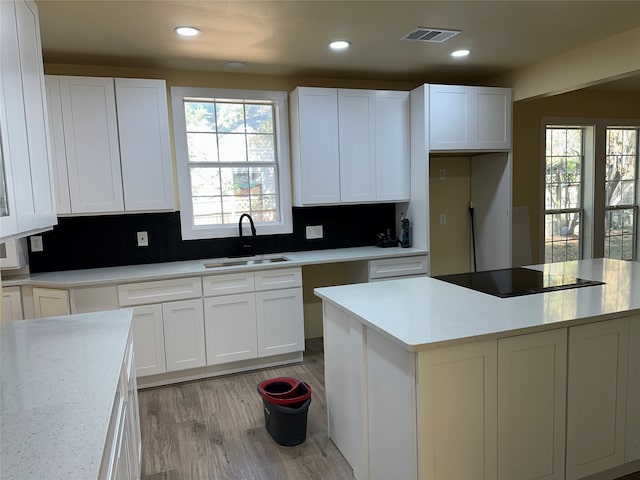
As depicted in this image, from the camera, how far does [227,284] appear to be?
3.46 m

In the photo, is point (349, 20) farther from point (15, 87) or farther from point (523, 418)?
point (523, 418)

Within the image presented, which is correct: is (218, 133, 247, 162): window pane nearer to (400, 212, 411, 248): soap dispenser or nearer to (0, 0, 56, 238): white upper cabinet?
(400, 212, 411, 248): soap dispenser

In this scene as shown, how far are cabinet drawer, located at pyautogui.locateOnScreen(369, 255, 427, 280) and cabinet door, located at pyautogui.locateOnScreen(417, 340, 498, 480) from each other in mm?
2102

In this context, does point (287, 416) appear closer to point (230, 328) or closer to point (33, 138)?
point (230, 328)

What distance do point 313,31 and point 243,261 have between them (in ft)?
6.31

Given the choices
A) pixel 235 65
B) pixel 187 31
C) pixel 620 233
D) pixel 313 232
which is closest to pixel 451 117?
pixel 313 232

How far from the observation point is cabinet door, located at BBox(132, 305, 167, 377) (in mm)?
3240

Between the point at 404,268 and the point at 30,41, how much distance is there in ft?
10.00

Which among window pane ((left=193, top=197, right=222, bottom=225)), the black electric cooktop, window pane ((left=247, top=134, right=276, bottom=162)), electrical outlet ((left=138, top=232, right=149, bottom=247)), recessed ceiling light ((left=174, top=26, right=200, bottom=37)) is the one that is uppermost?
recessed ceiling light ((left=174, top=26, right=200, bottom=37))

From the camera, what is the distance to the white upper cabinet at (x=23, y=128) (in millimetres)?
1446

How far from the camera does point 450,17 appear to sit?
272 cm

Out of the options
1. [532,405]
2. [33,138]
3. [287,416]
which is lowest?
[287,416]

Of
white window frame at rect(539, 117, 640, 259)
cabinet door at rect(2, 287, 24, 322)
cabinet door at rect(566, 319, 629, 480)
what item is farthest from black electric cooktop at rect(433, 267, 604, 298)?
cabinet door at rect(2, 287, 24, 322)

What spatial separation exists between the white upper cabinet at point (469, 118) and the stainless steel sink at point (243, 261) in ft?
5.54
